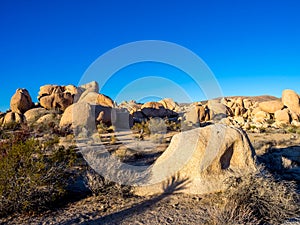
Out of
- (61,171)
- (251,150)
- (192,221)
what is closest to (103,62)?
(61,171)

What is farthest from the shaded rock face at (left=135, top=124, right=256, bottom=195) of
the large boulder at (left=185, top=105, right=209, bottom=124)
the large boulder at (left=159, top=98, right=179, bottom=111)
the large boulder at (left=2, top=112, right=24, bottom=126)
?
the large boulder at (left=159, top=98, right=179, bottom=111)

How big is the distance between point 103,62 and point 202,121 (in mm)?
23736

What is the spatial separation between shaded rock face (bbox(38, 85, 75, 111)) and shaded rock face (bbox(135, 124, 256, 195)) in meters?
25.0

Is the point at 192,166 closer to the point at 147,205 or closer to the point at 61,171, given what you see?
the point at 147,205

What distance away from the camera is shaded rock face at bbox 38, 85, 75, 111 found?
29750 millimetres

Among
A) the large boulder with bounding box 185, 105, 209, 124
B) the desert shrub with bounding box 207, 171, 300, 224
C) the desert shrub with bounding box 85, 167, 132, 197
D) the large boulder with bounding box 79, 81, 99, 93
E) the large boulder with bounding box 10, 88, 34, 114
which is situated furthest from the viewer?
the large boulder with bounding box 79, 81, 99, 93

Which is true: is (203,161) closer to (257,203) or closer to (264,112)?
(257,203)

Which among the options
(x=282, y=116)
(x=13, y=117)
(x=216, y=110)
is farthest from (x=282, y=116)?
(x=13, y=117)

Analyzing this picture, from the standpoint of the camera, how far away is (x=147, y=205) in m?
5.43

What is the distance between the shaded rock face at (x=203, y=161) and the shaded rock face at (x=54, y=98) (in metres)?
25.0

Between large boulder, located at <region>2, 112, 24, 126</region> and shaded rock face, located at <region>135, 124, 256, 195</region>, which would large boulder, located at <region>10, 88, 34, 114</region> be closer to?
large boulder, located at <region>2, 112, 24, 126</region>

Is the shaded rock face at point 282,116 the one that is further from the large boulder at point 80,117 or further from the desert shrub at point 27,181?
the desert shrub at point 27,181

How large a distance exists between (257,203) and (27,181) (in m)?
4.15

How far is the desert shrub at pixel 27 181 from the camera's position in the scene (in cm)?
505
